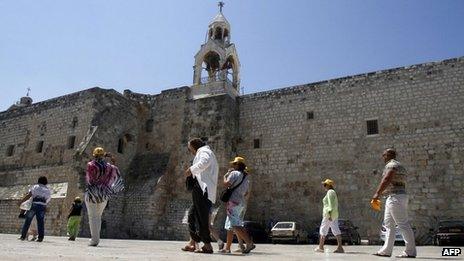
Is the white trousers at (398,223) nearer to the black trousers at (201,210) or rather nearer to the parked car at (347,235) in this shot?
the black trousers at (201,210)

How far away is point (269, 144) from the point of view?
18.9 metres

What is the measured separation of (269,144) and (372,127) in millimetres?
4872

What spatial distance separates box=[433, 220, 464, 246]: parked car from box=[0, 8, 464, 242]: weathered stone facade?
1386mm

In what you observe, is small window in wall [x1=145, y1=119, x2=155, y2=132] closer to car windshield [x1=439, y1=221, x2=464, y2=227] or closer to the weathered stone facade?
the weathered stone facade

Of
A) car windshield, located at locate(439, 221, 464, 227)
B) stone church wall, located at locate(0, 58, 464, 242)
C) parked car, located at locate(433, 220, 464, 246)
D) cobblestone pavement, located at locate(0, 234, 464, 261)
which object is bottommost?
cobblestone pavement, located at locate(0, 234, 464, 261)

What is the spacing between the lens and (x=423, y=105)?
1616 centimetres

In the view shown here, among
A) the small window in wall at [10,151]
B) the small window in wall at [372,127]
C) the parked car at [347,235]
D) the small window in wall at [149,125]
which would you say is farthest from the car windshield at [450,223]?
the small window in wall at [10,151]

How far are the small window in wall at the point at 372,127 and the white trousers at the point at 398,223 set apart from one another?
11126 mm

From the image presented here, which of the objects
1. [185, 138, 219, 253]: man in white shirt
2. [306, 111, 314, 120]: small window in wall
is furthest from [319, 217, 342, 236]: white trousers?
[306, 111, 314, 120]: small window in wall

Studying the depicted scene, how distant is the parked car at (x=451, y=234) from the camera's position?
12758 millimetres

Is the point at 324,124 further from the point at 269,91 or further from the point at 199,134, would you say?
the point at 199,134

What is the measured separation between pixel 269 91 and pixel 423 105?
727 cm

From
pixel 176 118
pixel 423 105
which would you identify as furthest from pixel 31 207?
pixel 423 105

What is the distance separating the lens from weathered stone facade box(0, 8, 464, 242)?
15.6m
